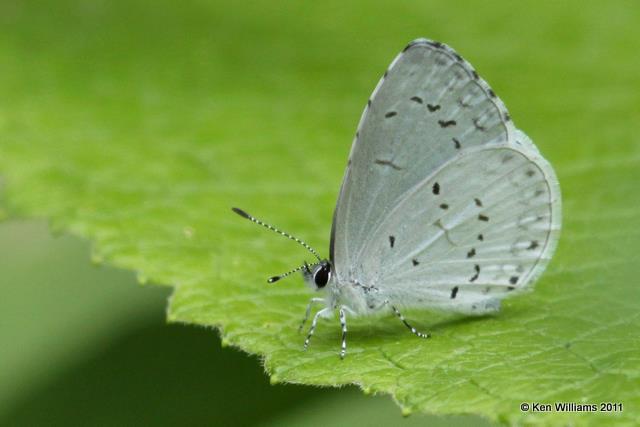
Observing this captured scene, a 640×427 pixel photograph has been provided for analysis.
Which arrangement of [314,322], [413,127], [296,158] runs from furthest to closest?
[296,158], [314,322], [413,127]

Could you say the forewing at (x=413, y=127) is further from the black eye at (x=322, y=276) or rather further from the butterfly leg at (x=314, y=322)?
the butterfly leg at (x=314, y=322)

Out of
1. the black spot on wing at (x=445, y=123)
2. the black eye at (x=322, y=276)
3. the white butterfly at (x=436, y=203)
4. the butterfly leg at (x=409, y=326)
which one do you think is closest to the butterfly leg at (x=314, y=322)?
the white butterfly at (x=436, y=203)

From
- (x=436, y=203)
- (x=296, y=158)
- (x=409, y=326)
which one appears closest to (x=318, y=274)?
(x=409, y=326)

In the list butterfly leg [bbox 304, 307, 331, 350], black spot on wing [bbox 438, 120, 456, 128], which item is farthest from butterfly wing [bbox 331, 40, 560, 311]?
butterfly leg [bbox 304, 307, 331, 350]

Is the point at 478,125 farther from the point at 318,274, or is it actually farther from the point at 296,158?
the point at 296,158

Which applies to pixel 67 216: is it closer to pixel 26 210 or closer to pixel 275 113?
pixel 26 210

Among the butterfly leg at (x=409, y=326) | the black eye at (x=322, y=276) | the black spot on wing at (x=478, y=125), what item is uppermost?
the black spot on wing at (x=478, y=125)

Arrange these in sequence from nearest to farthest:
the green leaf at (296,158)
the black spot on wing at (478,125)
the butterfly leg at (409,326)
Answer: the green leaf at (296,158) < the black spot on wing at (478,125) < the butterfly leg at (409,326)

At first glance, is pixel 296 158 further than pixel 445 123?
Yes

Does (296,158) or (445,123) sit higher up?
(296,158)
